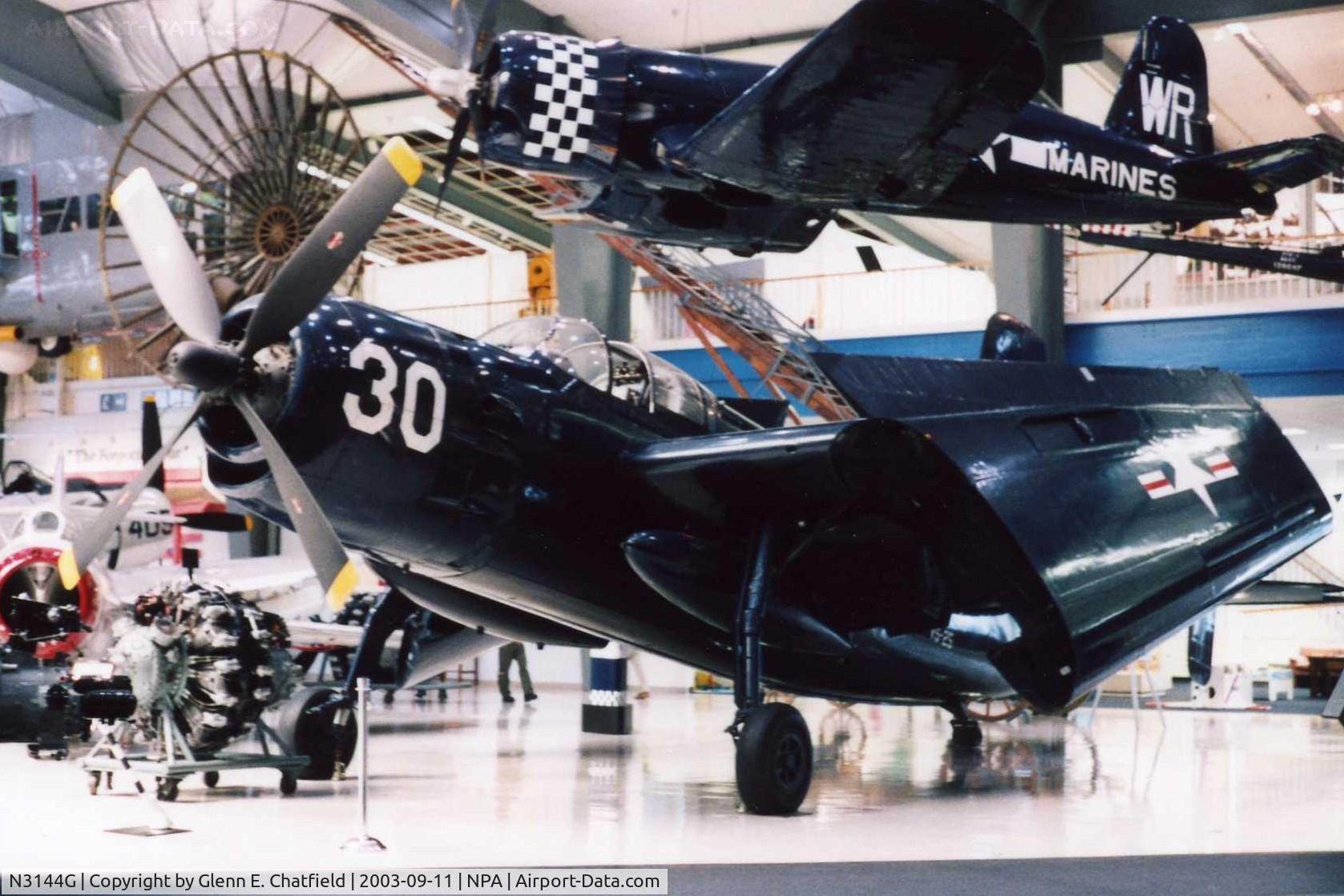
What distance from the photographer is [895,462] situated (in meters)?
8.05

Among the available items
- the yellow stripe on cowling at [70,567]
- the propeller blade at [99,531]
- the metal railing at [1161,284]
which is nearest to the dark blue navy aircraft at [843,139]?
the propeller blade at [99,531]

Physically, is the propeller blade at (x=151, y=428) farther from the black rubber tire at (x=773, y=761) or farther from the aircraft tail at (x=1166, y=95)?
the aircraft tail at (x=1166, y=95)

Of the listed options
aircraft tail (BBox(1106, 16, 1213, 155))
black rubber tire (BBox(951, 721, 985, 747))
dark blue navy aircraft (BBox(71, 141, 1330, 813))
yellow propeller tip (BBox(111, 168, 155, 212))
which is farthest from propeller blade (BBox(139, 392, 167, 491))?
aircraft tail (BBox(1106, 16, 1213, 155))

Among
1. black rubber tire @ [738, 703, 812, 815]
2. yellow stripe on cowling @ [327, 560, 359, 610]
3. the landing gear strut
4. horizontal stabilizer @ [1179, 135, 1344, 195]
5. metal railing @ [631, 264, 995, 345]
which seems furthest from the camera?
metal railing @ [631, 264, 995, 345]

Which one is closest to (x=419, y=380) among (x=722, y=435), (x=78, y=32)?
(x=722, y=435)

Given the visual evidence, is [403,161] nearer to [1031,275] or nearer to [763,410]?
[763,410]

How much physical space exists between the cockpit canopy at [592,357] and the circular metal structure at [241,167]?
7.74 meters

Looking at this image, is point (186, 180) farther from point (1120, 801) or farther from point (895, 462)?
point (1120, 801)

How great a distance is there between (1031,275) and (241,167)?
9.92m

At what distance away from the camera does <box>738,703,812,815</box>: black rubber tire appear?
7.58m

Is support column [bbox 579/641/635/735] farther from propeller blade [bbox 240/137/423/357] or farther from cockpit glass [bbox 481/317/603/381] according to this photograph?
propeller blade [bbox 240/137/423/357]

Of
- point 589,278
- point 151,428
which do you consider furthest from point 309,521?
point 589,278

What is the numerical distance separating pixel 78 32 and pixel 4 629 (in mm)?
8712

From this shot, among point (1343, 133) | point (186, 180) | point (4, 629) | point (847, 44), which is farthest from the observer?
point (1343, 133)
